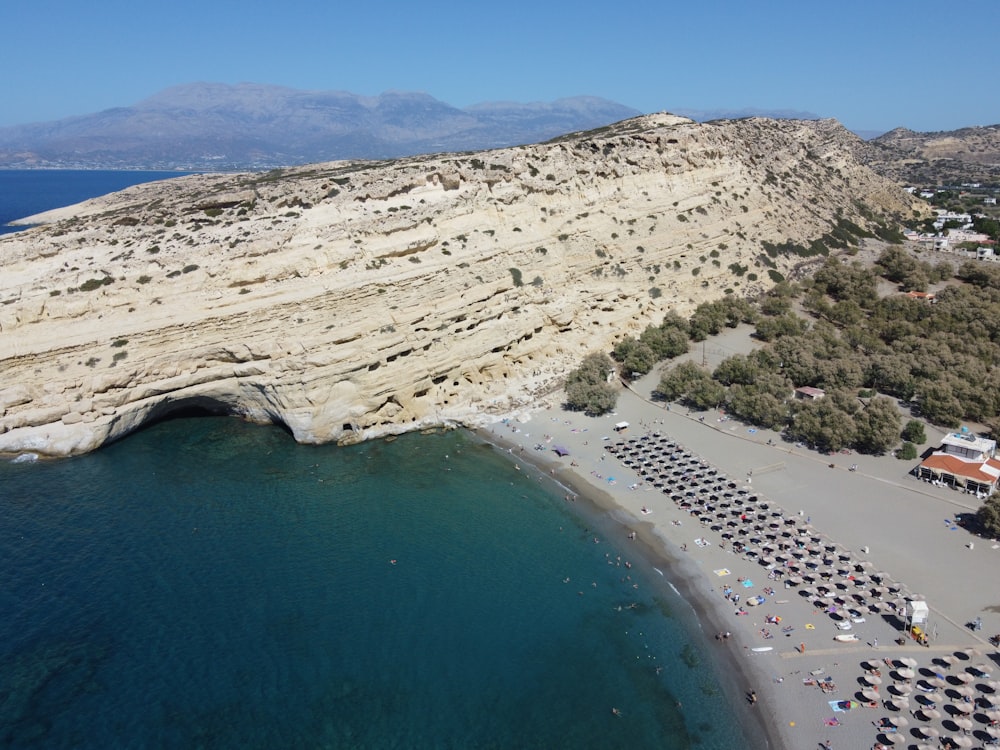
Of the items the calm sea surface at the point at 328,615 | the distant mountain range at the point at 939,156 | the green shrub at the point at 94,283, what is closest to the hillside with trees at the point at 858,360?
the calm sea surface at the point at 328,615

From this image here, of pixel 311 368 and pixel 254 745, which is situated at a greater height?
pixel 311 368

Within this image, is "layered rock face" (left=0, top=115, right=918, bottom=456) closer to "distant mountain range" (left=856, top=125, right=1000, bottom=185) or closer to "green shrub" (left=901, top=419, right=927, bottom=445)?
"green shrub" (left=901, top=419, right=927, bottom=445)

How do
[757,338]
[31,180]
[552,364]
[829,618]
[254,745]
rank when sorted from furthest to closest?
[31,180] < [757,338] < [552,364] < [829,618] < [254,745]

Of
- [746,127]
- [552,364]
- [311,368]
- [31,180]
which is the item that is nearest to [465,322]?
[552,364]

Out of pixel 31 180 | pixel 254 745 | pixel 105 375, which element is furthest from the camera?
pixel 31 180

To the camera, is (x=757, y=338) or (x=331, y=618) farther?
(x=757, y=338)

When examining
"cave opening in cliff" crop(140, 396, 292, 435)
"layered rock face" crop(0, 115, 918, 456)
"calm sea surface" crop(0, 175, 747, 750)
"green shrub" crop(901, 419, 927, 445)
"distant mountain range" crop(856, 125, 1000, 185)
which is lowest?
"calm sea surface" crop(0, 175, 747, 750)

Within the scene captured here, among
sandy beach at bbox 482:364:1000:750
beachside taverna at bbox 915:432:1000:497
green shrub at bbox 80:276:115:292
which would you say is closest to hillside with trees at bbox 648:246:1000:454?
sandy beach at bbox 482:364:1000:750

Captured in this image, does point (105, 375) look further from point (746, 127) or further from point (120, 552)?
point (746, 127)
